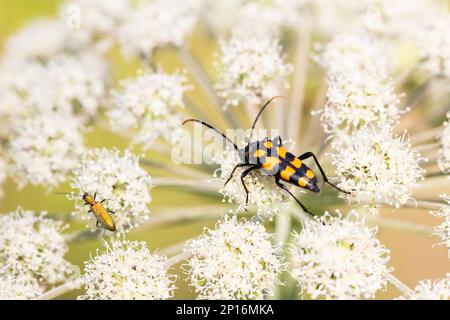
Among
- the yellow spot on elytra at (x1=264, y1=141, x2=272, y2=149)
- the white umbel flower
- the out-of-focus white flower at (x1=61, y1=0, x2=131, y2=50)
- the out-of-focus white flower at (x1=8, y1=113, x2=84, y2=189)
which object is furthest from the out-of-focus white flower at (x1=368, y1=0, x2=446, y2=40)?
the out-of-focus white flower at (x1=8, y1=113, x2=84, y2=189)

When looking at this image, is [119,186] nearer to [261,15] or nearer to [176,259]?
[176,259]

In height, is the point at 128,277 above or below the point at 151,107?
below

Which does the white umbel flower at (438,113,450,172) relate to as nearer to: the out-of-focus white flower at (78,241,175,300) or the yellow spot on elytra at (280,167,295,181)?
the yellow spot on elytra at (280,167,295,181)

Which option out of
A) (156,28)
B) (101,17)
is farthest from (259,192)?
(101,17)

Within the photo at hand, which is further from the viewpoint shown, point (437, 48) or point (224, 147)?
point (437, 48)

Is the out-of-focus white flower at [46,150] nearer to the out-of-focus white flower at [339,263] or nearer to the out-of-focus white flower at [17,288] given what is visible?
the out-of-focus white flower at [17,288]

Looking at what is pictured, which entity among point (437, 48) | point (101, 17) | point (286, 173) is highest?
point (101, 17)

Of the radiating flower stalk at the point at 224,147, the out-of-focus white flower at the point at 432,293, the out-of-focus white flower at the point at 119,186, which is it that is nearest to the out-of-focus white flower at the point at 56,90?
the radiating flower stalk at the point at 224,147
